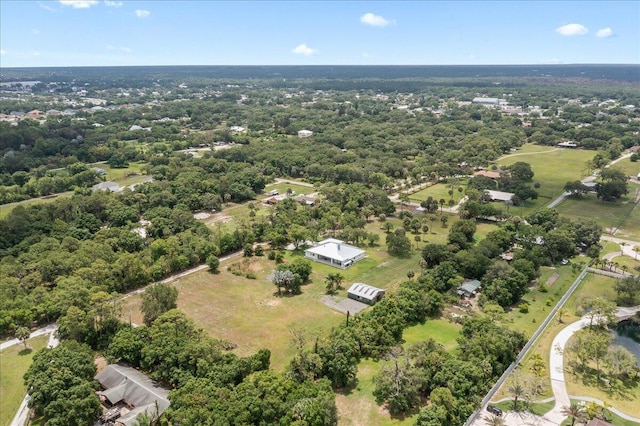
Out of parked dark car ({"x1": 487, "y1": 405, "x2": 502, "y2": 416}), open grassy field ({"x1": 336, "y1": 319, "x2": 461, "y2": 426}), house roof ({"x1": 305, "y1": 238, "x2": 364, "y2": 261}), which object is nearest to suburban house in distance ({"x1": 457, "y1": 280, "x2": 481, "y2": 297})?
open grassy field ({"x1": 336, "y1": 319, "x2": 461, "y2": 426})

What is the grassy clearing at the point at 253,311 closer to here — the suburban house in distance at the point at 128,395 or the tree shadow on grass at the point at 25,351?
the suburban house in distance at the point at 128,395

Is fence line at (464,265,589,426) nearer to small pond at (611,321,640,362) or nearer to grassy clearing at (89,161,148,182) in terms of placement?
small pond at (611,321,640,362)

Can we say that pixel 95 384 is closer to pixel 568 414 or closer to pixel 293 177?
pixel 568 414

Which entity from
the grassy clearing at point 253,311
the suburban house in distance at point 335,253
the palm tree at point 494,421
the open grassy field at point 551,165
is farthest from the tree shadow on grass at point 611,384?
the open grassy field at point 551,165

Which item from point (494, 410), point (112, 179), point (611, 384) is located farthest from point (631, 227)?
point (112, 179)

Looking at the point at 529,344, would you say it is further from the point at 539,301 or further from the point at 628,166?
the point at 628,166
